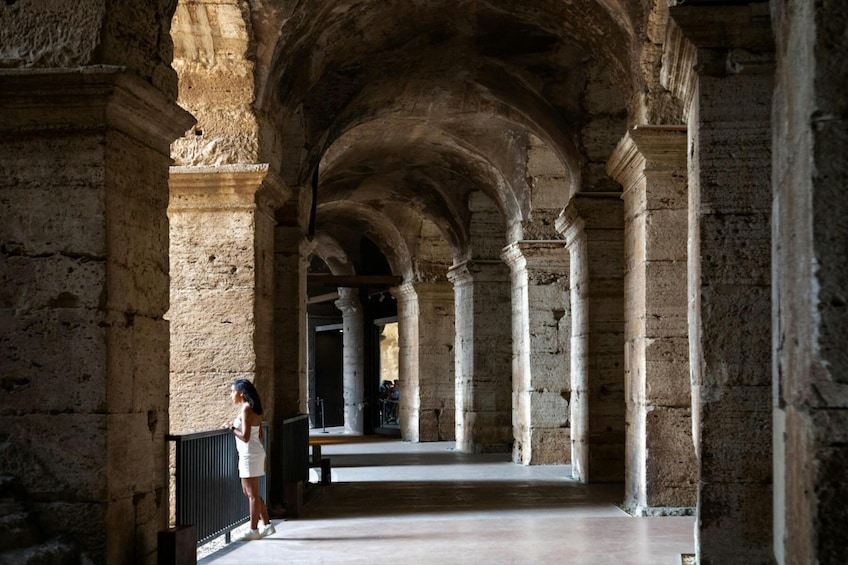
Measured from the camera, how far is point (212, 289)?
8328mm

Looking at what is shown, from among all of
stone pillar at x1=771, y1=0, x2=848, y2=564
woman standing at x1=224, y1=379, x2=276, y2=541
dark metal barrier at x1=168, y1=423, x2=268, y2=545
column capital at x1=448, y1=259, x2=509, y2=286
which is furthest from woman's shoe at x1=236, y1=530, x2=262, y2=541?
column capital at x1=448, y1=259, x2=509, y2=286

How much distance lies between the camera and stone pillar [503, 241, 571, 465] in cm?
1350

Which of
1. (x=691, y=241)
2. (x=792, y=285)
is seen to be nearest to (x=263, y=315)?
(x=691, y=241)

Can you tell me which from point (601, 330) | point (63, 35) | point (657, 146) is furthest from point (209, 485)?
point (601, 330)

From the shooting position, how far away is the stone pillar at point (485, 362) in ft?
53.9

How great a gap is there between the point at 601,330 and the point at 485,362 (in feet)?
20.2

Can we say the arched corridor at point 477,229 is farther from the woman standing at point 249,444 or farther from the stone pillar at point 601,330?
the woman standing at point 249,444

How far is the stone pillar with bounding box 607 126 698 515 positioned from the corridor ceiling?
45 centimetres

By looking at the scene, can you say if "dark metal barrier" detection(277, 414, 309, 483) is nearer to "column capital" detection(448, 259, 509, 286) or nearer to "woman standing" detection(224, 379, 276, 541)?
"woman standing" detection(224, 379, 276, 541)

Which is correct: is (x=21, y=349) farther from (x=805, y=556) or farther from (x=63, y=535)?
(x=805, y=556)

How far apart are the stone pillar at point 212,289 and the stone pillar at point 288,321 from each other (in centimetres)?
147

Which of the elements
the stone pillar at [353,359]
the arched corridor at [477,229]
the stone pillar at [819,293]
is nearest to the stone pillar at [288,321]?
the arched corridor at [477,229]

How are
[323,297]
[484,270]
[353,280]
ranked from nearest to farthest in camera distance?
[484,270] → [353,280] → [323,297]

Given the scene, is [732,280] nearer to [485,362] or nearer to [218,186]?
[218,186]
